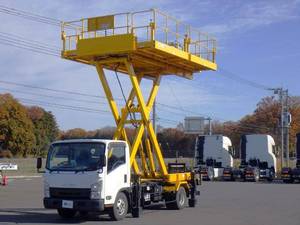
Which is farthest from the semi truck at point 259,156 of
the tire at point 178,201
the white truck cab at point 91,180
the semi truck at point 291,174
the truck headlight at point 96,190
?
the truck headlight at point 96,190

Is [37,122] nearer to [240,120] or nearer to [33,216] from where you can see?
[240,120]

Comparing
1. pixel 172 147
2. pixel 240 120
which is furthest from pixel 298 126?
pixel 172 147

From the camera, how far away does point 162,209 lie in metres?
18.8

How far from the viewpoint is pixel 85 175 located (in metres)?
14.5

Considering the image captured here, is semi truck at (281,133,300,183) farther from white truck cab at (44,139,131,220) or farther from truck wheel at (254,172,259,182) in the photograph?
white truck cab at (44,139,131,220)

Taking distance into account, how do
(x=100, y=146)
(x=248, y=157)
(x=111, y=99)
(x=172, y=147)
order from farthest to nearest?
(x=172, y=147) < (x=248, y=157) < (x=111, y=99) < (x=100, y=146)

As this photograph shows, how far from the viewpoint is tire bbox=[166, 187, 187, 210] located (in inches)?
730

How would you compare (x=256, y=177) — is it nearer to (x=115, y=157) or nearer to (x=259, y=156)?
(x=259, y=156)

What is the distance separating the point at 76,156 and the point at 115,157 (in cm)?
110

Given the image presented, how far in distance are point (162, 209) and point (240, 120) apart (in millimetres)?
83432

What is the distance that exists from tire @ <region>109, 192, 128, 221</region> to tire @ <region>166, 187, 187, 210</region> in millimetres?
3368

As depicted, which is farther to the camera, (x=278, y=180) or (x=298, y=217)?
(x=278, y=180)

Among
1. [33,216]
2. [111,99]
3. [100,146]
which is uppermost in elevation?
[111,99]

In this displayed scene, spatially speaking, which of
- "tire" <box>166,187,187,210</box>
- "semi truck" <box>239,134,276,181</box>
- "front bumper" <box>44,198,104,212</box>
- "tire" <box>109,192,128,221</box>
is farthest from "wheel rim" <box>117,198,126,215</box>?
"semi truck" <box>239,134,276,181</box>
